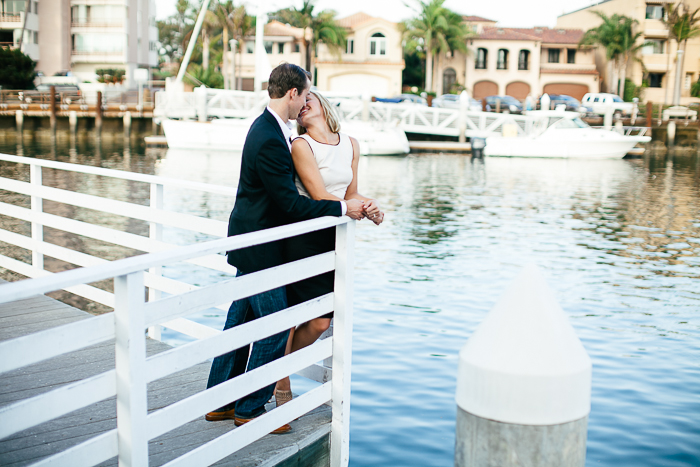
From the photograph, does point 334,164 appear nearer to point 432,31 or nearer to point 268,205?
point 268,205

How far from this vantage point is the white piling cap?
6.21 ft

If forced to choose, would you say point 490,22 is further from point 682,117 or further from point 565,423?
point 565,423

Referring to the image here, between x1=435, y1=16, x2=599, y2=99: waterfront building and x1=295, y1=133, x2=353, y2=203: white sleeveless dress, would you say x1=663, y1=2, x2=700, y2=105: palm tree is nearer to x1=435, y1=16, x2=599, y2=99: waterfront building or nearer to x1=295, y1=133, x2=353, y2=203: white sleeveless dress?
x1=435, y1=16, x2=599, y2=99: waterfront building

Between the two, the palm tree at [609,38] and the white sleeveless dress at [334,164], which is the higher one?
the palm tree at [609,38]

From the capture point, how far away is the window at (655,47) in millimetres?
63594

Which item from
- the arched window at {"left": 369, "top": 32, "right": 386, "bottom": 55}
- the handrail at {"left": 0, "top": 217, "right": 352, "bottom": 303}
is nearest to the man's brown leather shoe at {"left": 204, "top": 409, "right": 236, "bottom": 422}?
the handrail at {"left": 0, "top": 217, "right": 352, "bottom": 303}

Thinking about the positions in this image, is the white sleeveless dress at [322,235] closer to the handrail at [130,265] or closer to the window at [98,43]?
the handrail at [130,265]

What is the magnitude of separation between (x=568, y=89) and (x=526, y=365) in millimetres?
68127

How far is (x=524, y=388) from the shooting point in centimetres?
189

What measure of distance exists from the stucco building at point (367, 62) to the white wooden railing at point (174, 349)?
193 feet

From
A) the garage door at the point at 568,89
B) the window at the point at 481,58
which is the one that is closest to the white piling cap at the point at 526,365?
the window at the point at 481,58

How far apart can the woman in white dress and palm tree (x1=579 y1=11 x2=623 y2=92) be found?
63.1 m

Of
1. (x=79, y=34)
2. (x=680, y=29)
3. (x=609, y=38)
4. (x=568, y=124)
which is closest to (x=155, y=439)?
(x=568, y=124)

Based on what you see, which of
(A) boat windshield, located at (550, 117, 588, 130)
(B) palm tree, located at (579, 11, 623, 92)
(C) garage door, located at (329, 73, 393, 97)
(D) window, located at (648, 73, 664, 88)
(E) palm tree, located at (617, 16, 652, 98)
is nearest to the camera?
(A) boat windshield, located at (550, 117, 588, 130)
